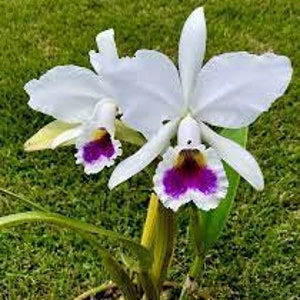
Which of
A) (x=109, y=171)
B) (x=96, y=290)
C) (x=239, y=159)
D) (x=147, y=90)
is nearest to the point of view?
(x=147, y=90)

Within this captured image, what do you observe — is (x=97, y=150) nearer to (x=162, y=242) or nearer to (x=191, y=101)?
(x=191, y=101)

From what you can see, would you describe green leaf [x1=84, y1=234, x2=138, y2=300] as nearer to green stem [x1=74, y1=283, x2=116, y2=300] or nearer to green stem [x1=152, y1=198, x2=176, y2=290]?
green stem [x1=152, y1=198, x2=176, y2=290]

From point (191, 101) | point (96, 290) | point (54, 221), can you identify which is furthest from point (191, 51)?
point (96, 290)

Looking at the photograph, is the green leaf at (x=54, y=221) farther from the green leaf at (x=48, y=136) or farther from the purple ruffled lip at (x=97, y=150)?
the green leaf at (x=48, y=136)

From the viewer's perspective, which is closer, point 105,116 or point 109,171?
point 105,116

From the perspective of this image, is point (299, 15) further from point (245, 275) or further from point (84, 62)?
point (245, 275)

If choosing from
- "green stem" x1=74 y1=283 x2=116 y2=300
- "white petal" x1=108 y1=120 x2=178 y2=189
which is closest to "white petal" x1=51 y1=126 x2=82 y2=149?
"white petal" x1=108 y1=120 x2=178 y2=189
